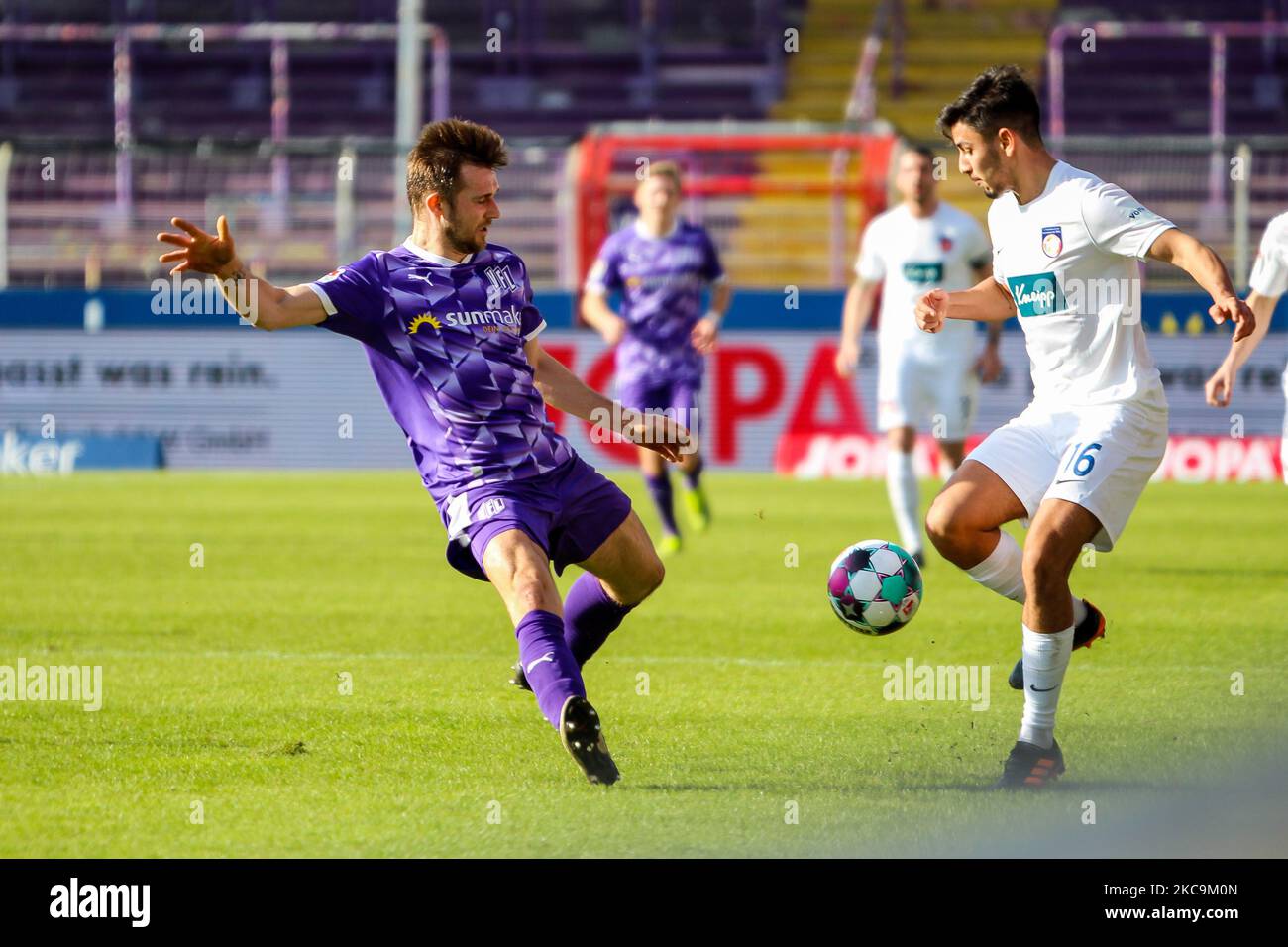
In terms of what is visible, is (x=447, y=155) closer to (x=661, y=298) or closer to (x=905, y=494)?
(x=905, y=494)

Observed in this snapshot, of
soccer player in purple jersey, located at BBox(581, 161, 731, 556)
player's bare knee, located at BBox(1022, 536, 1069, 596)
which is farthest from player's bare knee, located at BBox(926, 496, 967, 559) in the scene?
soccer player in purple jersey, located at BBox(581, 161, 731, 556)

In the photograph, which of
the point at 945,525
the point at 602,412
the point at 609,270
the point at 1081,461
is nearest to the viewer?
the point at 1081,461

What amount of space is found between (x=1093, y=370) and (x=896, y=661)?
2.55 metres

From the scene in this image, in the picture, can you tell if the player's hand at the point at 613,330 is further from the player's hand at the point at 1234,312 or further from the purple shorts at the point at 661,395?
the player's hand at the point at 1234,312

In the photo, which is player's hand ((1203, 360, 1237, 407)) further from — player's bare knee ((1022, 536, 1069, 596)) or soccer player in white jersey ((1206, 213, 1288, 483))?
player's bare knee ((1022, 536, 1069, 596))

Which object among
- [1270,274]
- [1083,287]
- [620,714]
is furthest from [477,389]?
[1270,274]

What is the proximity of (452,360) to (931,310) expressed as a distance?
1537 millimetres

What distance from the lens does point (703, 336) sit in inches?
497

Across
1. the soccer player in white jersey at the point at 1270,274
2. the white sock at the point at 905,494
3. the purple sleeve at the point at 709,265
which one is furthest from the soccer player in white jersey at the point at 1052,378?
the purple sleeve at the point at 709,265

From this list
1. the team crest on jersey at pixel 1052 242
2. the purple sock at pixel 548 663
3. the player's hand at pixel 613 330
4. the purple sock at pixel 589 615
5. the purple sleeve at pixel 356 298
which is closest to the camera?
the purple sock at pixel 548 663

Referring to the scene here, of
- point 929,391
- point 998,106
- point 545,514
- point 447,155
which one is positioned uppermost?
point 998,106

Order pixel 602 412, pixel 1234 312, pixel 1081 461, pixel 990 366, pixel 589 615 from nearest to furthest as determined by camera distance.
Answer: pixel 1234 312, pixel 1081 461, pixel 602 412, pixel 589 615, pixel 990 366

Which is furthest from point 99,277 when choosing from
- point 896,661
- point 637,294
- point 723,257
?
point 896,661

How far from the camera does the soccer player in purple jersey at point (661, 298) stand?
42.7 feet
